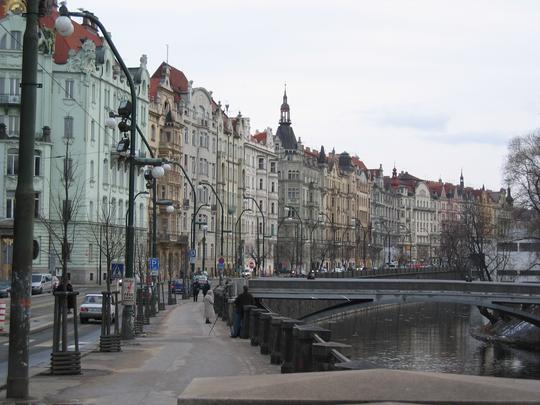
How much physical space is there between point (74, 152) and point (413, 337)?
29.8 m

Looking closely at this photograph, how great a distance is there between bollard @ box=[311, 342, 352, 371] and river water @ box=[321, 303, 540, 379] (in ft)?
68.6

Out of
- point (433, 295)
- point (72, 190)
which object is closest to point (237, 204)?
point (72, 190)

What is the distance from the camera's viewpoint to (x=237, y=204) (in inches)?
4818

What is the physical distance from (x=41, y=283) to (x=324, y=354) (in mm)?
55465

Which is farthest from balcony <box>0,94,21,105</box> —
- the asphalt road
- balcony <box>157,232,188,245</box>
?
the asphalt road

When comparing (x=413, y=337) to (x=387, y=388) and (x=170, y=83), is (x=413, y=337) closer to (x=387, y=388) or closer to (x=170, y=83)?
(x=170, y=83)

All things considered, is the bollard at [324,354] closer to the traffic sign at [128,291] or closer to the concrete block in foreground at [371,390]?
the concrete block in foreground at [371,390]

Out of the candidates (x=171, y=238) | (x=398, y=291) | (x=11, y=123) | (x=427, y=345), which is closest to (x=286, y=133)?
(x=171, y=238)

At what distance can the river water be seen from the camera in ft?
181

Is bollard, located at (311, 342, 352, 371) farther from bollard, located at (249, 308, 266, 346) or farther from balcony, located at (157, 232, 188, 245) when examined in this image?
balcony, located at (157, 232, 188, 245)

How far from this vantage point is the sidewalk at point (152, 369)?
50.1ft

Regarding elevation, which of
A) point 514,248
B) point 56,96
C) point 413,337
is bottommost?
point 413,337

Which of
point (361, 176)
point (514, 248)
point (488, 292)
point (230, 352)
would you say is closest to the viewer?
point (230, 352)

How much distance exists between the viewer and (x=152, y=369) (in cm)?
1975
